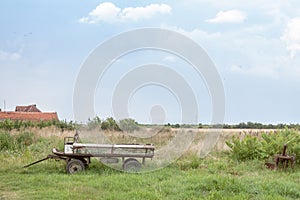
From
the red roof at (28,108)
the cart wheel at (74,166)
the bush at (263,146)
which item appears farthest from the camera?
the red roof at (28,108)

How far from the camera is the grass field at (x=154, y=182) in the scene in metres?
5.65

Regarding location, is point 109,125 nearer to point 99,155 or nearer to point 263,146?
point 99,155

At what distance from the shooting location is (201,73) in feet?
28.2

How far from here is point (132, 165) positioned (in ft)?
25.7

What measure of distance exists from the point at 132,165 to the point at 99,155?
2.59ft

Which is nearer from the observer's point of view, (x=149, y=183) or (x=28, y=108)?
(x=149, y=183)

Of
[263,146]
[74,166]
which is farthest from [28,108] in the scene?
[263,146]

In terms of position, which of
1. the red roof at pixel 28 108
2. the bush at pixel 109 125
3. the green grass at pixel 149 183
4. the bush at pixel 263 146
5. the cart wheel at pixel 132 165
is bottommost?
the green grass at pixel 149 183

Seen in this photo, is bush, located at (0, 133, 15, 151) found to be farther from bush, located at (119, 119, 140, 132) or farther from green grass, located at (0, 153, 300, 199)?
bush, located at (119, 119, 140, 132)

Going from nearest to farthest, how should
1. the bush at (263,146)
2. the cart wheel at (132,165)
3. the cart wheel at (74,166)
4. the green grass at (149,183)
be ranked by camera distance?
the green grass at (149,183) → the cart wheel at (74,166) → the cart wheel at (132,165) → the bush at (263,146)

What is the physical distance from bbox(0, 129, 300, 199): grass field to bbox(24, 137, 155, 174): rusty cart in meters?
0.22

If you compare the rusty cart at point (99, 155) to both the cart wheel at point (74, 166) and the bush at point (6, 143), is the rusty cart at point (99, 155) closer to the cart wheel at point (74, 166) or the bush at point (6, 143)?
the cart wheel at point (74, 166)

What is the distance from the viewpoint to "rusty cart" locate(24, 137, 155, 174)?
25.3 feet

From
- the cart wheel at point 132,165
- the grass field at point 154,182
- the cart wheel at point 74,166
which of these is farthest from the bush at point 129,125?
the cart wheel at point 74,166
